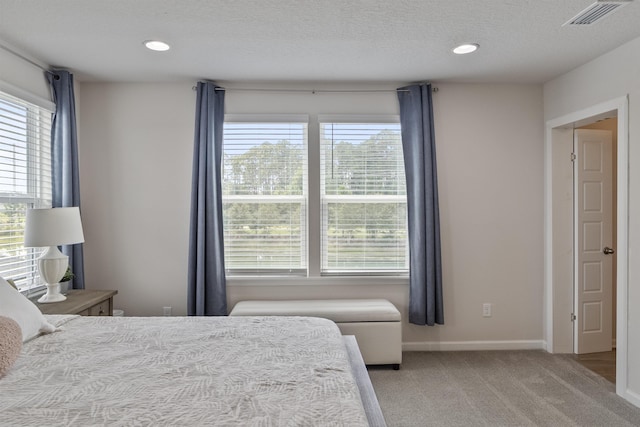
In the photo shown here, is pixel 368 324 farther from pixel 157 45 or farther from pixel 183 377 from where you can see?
pixel 157 45

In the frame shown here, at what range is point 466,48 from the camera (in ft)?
9.80

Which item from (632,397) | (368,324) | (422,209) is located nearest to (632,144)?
(422,209)

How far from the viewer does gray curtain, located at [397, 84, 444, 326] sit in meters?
3.74

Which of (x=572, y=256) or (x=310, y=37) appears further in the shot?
(x=572, y=256)

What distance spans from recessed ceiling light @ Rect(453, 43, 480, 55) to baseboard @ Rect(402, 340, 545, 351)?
2555 millimetres

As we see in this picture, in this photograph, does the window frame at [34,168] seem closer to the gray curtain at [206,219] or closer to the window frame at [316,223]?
the gray curtain at [206,219]

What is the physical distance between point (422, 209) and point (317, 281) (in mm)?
1168

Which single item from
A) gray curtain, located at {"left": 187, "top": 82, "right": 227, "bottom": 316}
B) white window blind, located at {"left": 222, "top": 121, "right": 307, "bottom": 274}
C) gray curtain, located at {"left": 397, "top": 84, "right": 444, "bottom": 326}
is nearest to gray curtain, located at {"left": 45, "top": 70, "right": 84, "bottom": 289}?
gray curtain, located at {"left": 187, "top": 82, "right": 227, "bottom": 316}

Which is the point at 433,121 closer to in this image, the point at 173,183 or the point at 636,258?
the point at 636,258

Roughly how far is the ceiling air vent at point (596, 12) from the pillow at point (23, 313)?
3.41 m

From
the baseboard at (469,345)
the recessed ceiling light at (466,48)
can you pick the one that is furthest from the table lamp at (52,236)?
the recessed ceiling light at (466,48)

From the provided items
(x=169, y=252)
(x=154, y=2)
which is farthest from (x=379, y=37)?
(x=169, y=252)

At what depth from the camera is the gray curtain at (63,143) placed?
11.2 ft

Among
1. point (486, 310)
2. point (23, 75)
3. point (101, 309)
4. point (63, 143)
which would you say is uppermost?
point (23, 75)
